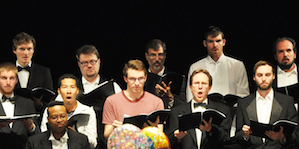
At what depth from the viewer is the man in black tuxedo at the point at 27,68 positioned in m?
6.84

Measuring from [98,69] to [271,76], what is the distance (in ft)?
7.47

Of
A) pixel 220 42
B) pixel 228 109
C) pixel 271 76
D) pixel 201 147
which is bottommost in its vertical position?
pixel 201 147

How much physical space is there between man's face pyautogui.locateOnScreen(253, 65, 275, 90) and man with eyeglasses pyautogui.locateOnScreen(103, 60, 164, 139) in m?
1.23

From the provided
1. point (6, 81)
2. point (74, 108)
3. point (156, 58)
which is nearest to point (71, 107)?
point (74, 108)

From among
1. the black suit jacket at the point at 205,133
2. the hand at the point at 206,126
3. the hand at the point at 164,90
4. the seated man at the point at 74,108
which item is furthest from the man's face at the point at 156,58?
the hand at the point at 206,126

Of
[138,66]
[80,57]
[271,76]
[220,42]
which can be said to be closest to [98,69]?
[80,57]

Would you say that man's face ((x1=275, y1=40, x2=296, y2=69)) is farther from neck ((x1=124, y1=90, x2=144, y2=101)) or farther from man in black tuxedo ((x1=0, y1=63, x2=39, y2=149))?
man in black tuxedo ((x1=0, y1=63, x2=39, y2=149))

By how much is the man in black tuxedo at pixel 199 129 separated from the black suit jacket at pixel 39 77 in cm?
180

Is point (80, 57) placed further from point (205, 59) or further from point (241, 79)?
point (241, 79)

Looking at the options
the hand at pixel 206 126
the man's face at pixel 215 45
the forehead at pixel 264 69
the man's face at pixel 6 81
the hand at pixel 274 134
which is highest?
the man's face at pixel 215 45

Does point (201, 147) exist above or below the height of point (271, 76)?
below

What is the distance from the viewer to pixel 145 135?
5.77 m

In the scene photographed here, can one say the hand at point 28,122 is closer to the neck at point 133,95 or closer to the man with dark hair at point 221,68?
the neck at point 133,95

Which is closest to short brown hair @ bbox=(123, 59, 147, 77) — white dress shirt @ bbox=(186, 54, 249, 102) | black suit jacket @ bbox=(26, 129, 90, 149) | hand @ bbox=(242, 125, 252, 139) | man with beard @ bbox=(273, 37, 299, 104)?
white dress shirt @ bbox=(186, 54, 249, 102)
